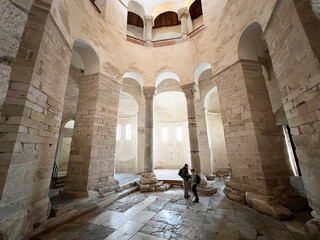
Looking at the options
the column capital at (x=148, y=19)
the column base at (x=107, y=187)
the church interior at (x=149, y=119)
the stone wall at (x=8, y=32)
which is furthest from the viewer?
the column capital at (x=148, y=19)

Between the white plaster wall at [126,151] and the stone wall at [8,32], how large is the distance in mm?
11529

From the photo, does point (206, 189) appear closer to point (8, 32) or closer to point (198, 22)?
point (8, 32)

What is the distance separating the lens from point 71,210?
13.4ft

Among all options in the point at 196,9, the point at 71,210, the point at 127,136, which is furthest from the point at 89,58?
the point at 196,9

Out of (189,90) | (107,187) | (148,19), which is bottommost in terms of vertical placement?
(107,187)

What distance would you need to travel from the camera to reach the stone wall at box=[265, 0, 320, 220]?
2.76 meters

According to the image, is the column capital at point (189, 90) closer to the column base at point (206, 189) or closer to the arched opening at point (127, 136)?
the column base at point (206, 189)

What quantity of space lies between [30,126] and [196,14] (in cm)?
1608

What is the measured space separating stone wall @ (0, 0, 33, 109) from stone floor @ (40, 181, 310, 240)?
3.50m

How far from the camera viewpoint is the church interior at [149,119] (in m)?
2.85

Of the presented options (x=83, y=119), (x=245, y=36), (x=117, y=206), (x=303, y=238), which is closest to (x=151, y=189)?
(x=117, y=206)

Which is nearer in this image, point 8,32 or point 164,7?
point 8,32

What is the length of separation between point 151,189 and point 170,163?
8579mm

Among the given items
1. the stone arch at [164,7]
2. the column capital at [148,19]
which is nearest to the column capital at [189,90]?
the column capital at [148,19]
